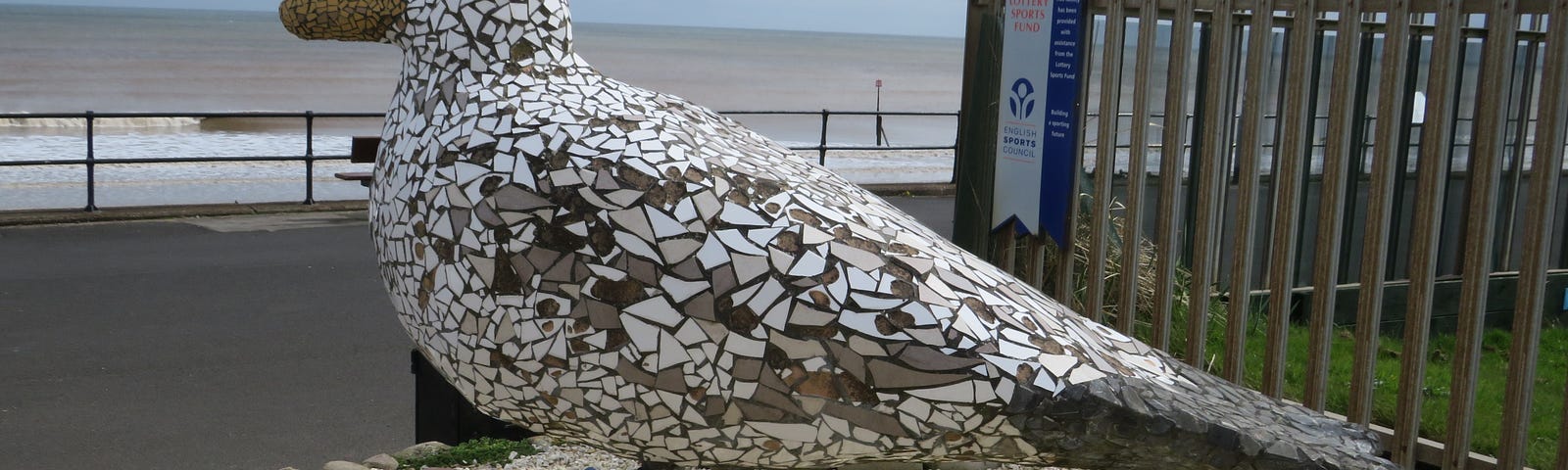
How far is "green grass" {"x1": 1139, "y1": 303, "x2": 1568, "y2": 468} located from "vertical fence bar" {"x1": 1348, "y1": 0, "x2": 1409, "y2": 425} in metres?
0.76

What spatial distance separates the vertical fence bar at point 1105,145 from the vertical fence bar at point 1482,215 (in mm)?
1083

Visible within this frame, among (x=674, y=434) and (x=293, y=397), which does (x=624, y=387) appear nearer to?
(x=674, y=434)

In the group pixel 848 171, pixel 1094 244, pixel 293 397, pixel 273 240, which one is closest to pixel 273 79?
pixel 848 171

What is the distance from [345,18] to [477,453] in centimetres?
177

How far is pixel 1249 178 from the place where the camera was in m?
4.09

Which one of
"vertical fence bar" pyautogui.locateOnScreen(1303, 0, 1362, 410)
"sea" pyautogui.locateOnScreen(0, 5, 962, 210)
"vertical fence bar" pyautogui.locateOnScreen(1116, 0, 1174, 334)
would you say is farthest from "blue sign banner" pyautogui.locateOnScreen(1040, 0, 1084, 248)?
"sea" pyautogui.locateOnScreen(0, 5, 962, 210)

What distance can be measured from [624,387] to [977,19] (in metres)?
2.91

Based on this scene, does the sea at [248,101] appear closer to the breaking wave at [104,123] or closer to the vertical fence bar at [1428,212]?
the breaking wave at [104,123]

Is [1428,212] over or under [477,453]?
over

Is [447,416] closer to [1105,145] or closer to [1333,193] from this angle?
[1105,145]

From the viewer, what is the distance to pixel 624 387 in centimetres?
257

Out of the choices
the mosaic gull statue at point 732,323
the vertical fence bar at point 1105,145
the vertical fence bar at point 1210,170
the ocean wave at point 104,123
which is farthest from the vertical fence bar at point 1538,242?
the ocean wave at point 104,123

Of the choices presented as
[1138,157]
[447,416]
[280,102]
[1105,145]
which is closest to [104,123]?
[280,102]

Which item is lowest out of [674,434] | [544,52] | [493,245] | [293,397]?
[293,397]
